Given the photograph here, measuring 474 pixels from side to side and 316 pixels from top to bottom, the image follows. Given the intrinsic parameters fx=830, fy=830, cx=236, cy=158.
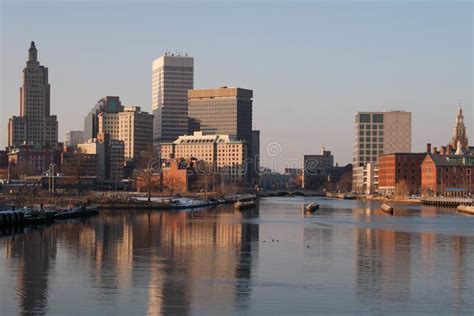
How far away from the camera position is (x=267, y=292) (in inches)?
Answer: 1743

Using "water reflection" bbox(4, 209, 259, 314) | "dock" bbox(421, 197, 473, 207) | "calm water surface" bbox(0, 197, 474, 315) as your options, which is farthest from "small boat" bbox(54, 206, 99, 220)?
"dock" bbox(421, 197, 473, 207)

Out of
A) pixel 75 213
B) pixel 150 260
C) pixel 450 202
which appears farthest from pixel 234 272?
pixel 450 202

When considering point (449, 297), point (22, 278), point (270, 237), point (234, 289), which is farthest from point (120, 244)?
point (449, 297)

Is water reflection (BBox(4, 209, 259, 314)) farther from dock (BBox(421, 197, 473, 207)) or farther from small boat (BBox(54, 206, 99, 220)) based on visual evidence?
dock (BBox(421, 197, 473, 207))

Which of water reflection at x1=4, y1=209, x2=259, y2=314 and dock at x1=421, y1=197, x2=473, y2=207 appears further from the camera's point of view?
dock at x1=421, y1=197, x2=473, y2=207

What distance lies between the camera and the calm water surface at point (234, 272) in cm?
4047

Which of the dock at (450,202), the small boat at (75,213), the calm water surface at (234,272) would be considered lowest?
the calm water surface at (234,272)

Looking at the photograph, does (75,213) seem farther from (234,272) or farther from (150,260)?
(234,272)

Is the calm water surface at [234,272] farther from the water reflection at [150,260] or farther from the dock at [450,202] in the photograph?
the dock at [450,202]

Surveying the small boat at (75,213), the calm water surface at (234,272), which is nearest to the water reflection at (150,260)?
the calm water surface at (234,272)

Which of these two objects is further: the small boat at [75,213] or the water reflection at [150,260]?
the small boat at [75,213]

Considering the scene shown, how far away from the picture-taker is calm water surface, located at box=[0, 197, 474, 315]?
40.5m

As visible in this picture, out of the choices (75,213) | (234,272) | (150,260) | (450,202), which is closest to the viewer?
(234,272)

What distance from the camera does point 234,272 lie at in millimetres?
51625
